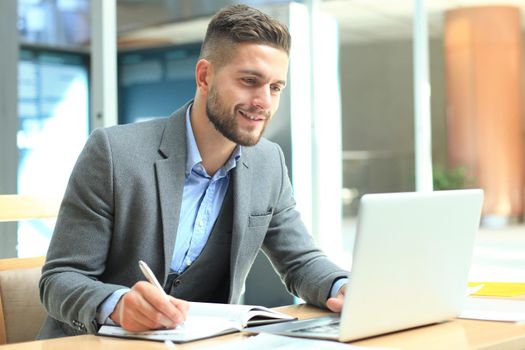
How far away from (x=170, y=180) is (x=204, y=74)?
0.94 ft

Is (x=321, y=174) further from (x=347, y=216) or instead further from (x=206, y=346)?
(x=347, y=216)

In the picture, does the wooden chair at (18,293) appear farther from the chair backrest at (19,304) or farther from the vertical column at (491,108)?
the vertical column at (491,108)

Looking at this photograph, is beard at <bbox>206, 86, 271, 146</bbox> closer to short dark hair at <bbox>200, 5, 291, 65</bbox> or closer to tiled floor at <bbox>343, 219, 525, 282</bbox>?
short dark hair at <bbox>200, 5, 291, 65</bbox>

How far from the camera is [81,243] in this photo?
1.72 metres

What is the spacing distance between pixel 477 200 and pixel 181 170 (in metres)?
0.64

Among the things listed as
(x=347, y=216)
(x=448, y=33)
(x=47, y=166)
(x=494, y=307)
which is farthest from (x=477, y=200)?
(x=347, y=216)

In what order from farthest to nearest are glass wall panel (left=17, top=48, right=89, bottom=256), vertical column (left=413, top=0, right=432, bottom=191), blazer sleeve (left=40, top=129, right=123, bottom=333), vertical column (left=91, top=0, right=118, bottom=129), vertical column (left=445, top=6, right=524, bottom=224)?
vertical column (left=445, top=6, right=524, bottom=224) < vertical column (left=413, top=0, right=432, bottom=191) < glass wall panel (left=17, top=48, right=89, bottom=256) < vertical column (left=91, top=0, right=118, bottom=129) < blazer sleeve (left=40, top=129, right=123, bottom=333)

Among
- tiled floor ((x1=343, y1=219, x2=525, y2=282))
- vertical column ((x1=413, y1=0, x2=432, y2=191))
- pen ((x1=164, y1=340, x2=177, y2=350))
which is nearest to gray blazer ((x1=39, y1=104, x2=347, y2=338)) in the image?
pen ((x1=164, y1=340, x2=177, y2=350))

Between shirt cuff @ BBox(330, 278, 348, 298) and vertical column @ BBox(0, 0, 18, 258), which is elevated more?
vertical column @ BBox(0, 0, 18, 258)

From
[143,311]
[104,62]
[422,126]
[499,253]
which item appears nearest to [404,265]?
[143,311]

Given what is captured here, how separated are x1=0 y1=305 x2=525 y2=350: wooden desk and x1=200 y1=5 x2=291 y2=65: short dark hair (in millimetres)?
673

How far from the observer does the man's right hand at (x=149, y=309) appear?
56.7 inches

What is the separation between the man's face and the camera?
1.82 metres

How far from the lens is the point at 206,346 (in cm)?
140
